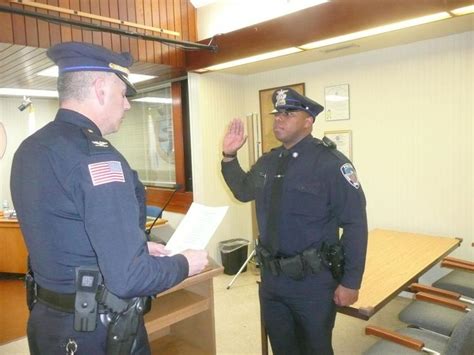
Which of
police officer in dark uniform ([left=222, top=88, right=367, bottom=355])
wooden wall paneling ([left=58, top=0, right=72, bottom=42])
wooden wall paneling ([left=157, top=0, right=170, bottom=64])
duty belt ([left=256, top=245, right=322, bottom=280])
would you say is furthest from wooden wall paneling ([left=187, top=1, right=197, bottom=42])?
duty belt ([left=256, top=245, right=322, bottom=280])

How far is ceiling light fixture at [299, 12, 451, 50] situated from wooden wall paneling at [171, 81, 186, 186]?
184 centimetres

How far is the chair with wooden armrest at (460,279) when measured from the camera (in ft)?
7.83

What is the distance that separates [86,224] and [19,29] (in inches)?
103

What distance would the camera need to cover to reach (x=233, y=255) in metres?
4.08

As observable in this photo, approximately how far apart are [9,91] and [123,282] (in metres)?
5.46

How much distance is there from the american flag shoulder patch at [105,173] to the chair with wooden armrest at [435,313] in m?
1.77

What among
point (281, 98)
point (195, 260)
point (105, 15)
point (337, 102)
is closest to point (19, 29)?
point (105, 15)

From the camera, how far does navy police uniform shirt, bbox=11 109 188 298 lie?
892 mm

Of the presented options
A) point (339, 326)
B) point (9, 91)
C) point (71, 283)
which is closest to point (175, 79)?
point (9, 91)

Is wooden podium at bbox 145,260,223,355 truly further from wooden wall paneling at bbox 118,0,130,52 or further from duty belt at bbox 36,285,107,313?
wooden wall paneling at bbox 118,0,130,52

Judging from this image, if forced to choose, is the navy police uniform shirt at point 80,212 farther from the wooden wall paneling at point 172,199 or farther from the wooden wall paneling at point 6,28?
the wooden wall paneling at point 172,199

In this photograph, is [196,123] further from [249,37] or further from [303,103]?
[303,103]

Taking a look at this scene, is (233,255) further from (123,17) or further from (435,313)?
(123,17)

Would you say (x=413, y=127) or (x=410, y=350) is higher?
(x=413, y=127)
